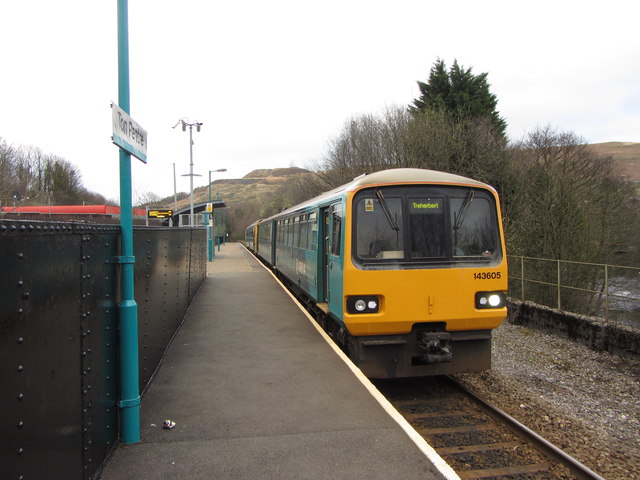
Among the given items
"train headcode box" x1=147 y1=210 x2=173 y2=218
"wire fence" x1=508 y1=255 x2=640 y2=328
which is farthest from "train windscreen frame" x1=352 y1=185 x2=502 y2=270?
"train headcode box" x1=147 y1=210 x2=173 y2=218

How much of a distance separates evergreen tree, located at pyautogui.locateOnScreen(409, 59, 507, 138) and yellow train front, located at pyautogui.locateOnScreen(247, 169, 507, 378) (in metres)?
24.0

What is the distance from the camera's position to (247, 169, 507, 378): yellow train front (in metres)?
5.86

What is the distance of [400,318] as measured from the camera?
5.85m

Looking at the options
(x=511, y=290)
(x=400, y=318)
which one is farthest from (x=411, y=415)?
(x=511, y=290)

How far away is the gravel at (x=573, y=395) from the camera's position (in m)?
5.25

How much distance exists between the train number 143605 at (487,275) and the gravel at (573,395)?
1.81m

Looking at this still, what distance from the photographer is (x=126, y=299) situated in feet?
12.7

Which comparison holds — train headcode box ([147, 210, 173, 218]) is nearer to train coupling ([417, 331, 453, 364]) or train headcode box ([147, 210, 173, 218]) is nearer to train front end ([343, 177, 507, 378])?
train front end ([343, 177, 507, 378])

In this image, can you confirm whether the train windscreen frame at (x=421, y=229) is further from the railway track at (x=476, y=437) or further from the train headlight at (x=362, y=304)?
the railway track at (x=476, y=437)

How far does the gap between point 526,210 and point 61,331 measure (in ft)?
69.4

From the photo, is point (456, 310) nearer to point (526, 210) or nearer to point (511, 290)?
point (511, 290)

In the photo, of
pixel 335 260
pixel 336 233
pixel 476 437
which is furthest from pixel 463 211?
pixel 476 437

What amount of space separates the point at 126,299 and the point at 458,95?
2922cm

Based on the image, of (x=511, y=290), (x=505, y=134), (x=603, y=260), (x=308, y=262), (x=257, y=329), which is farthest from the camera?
(x=505, y=134)
